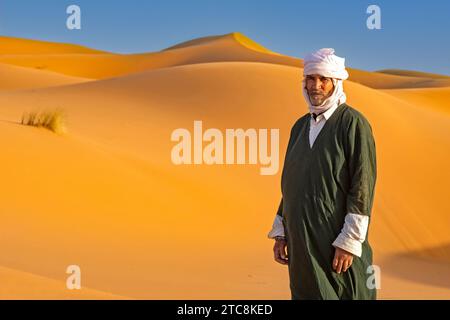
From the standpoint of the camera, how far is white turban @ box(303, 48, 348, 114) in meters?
3.97

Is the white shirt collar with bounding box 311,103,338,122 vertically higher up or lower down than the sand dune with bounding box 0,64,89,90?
lower down

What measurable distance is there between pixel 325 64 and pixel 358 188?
731mm

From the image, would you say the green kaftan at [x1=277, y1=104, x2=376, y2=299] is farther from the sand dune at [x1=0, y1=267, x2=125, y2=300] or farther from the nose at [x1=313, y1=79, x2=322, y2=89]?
the sand dune at [x1=0, y1=267, x2=125, y2=300]

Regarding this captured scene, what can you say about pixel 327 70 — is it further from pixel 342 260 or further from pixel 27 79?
pixel 27 79

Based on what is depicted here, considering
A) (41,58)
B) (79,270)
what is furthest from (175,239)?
(41,58)

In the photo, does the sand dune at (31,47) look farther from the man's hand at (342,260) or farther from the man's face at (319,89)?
the man's hand at (342,260)

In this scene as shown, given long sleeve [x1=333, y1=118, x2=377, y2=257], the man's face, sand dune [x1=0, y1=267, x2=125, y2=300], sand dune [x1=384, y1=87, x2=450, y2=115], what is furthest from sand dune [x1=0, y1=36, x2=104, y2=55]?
long sleeve [x1=333, y1=118, x2=377, y2=257]

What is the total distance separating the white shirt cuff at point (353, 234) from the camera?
3.71 meters

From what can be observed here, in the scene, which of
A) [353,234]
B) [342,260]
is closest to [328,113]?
[353,234]

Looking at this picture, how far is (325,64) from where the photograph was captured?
3.98 metres
